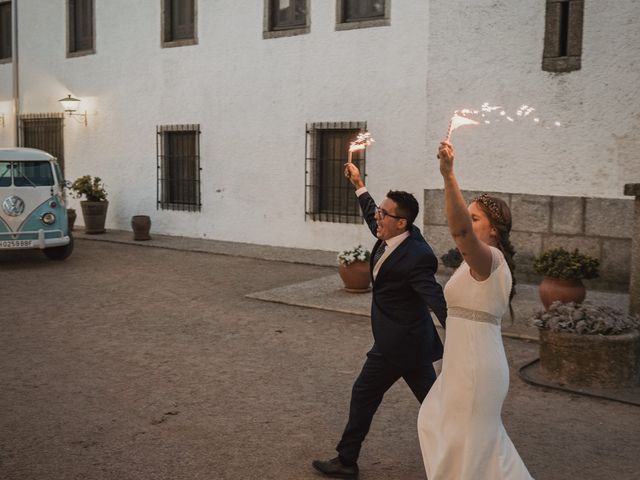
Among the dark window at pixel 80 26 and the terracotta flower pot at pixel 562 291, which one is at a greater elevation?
the dark window at pixel 80 26

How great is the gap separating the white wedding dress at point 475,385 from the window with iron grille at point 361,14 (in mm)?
10748

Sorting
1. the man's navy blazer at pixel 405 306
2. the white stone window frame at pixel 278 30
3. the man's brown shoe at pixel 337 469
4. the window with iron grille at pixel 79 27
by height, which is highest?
the window with iron grille at pixel 79 27

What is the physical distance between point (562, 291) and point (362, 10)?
24.9 ft

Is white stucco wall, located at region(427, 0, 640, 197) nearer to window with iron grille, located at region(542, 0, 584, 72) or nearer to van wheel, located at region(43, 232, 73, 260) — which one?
window with iron grille, located at region(542, 0, 584, 72)

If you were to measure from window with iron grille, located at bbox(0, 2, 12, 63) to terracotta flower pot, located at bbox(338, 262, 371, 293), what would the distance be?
15.8 metres

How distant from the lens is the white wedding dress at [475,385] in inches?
132

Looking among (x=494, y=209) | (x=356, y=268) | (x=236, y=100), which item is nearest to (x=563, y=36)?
(x=356, y=268)

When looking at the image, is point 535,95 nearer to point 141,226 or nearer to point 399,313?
point 399,313

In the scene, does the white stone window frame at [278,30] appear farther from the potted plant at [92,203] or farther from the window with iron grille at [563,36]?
the potted plant at [92,203]

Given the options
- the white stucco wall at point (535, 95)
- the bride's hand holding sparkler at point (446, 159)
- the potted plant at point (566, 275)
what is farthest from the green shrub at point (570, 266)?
the bride's hand holding sparkler at point (446, 159)

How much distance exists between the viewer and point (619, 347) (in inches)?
239

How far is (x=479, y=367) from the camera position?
133 inches

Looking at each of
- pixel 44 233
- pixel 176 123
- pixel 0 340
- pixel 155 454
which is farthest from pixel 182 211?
pixel 155 454

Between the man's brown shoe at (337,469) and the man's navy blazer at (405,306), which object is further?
the man's brown shoe at (337,469)
